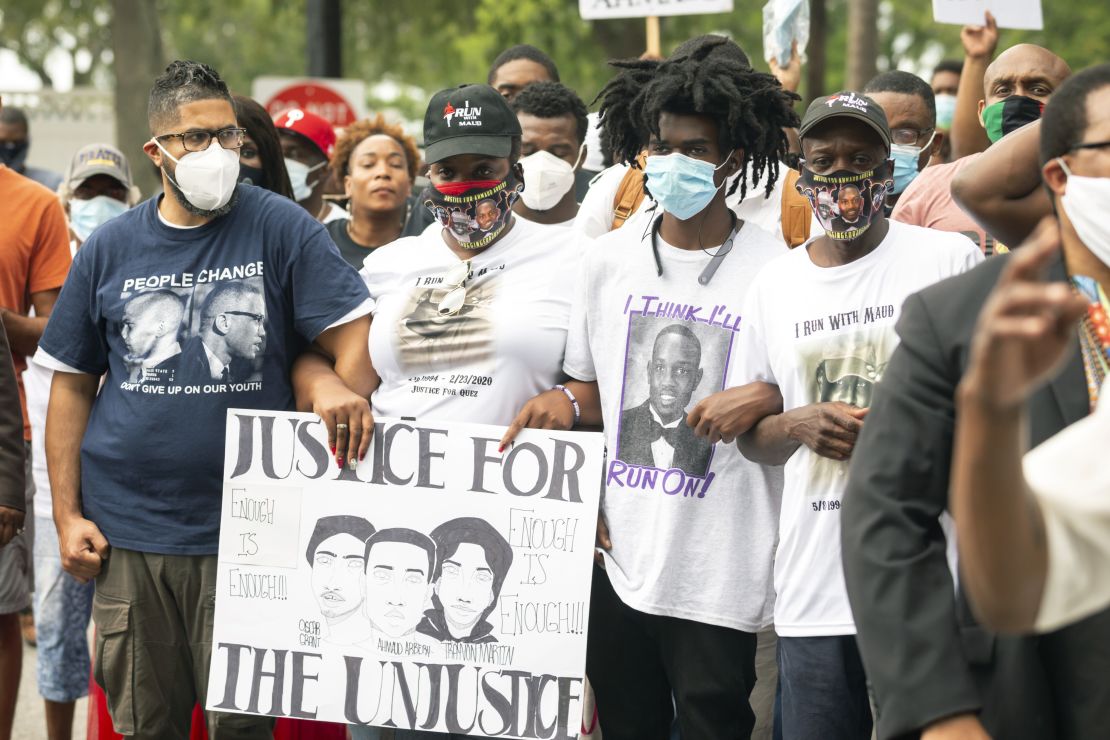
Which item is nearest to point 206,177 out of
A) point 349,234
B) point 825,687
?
point 349,234

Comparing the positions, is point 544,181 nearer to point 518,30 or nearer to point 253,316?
point 253,316

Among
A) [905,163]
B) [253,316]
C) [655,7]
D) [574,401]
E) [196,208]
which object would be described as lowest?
[574,401]

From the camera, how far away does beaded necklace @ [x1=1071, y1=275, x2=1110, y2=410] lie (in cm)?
253

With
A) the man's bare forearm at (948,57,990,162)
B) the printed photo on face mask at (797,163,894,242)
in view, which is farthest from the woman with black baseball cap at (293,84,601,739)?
the man's bare forearm at (948,57,990,162)

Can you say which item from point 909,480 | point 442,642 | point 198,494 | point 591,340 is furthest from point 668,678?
point 909,480

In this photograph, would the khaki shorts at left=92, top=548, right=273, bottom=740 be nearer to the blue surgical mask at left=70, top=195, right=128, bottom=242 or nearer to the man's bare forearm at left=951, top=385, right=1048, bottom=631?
the blue surgical mask at left=70, top=195, right=128, bottom=242

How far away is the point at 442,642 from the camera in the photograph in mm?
4527

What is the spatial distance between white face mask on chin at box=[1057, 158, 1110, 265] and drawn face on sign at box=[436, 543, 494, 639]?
94.4 inches

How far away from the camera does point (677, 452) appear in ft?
14.5

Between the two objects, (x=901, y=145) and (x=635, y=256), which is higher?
(x=901, y=145)

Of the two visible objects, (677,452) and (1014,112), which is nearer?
(677,452)

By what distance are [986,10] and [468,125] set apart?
333 cm

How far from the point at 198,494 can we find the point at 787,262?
1.99m

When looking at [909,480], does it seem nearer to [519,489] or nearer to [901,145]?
[519,489]
